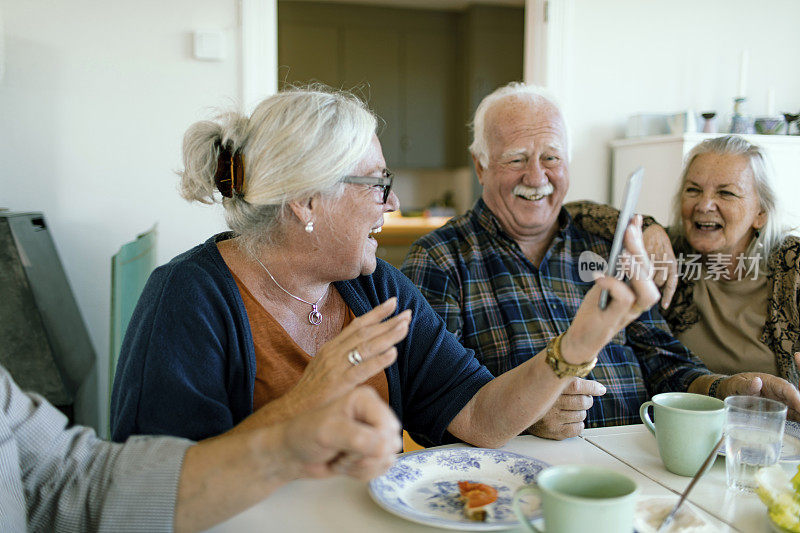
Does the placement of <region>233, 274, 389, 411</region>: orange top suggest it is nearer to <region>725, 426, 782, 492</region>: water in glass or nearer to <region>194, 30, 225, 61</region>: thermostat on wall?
<region>725, 426, 782, 492</region>: water in glass

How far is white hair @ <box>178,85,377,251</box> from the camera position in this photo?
1.18 meters

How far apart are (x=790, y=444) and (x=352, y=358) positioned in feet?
2.63

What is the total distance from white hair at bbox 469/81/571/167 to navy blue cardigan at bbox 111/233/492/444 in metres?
0.72

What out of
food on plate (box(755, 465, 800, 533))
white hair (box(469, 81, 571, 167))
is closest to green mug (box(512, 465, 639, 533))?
food on plate (box(755, 465, 800, 533))

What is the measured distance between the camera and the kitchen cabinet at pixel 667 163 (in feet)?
9.52

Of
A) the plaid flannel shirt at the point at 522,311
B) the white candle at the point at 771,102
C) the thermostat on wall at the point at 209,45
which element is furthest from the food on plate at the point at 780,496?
the white candle at the point at 771,102

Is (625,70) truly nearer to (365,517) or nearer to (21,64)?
(21,64)

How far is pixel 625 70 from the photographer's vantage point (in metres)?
3.18

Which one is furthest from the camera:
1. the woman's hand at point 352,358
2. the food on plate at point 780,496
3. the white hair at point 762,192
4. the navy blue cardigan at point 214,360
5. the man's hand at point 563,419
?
the white hair at point 762,192

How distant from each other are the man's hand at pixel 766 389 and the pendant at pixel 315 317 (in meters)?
0.88

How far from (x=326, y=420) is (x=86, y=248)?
2.22 m

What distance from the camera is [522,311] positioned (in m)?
1.72

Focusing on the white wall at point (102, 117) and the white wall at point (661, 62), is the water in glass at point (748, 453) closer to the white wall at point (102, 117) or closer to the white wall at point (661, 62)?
the white wall at point (102, 117)

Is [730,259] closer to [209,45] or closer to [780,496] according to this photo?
[780,496]
